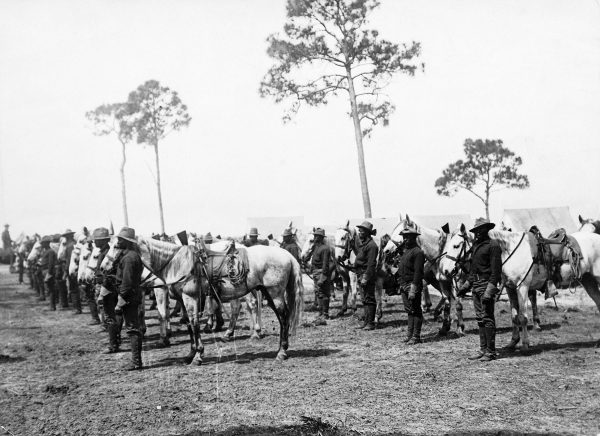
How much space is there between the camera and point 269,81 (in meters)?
23.6

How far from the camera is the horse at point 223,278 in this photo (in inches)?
395

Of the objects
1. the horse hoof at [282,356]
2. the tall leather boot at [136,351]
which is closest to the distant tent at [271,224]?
the horse hoof at [282,356]

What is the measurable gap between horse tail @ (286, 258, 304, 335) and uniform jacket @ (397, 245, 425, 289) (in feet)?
6.62

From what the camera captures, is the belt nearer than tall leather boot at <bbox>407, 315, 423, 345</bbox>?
Yes

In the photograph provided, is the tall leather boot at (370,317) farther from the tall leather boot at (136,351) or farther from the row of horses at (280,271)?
the tall leather boot at (136,351)

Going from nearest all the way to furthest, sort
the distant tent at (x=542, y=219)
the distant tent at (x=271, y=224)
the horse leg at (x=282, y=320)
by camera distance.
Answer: the horse leg at (x=282, y=320) → the distant tent at (x=542, y=219) → the distant tent at (x=271, y=224)

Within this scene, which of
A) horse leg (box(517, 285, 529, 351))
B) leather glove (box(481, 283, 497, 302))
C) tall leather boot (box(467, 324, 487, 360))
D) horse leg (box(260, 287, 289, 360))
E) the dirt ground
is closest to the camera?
the dirt ground

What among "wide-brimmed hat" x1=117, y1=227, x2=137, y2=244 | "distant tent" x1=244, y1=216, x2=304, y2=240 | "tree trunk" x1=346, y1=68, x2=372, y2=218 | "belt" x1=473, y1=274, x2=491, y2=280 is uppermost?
"tree trunk" x1=346, y1=68, x2=372, y2=218

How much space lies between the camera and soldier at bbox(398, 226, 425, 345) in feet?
35.1

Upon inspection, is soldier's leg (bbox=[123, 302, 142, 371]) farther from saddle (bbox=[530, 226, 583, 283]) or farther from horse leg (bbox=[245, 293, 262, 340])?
saddle (bbox=[530, 226, 583, 283])

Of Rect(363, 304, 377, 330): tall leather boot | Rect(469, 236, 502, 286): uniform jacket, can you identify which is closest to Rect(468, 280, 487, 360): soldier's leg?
Rect(469, 236, 502, 286): uniform jacket

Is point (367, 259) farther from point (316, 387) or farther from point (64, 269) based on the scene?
point (64, 269)

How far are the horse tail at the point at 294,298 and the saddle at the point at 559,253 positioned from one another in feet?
14.4

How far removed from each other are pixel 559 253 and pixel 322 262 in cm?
617
